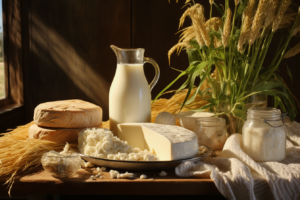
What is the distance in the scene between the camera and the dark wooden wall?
5.69 ft

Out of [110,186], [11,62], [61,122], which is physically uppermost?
[11,62]

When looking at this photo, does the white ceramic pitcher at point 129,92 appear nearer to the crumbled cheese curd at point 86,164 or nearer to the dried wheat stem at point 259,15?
the crumbled cheese curd at point 86,164

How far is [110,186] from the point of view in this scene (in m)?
0.67

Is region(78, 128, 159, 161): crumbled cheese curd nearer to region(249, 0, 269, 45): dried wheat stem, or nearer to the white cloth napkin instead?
the white cloth napkin

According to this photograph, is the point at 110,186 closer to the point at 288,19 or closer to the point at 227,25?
the point at 227,25

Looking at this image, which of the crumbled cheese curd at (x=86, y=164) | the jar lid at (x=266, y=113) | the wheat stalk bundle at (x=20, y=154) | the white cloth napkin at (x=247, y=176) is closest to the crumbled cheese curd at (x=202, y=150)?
the white cloth napkin at (x=247, y=176)

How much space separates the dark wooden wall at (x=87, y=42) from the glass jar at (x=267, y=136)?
1003mm

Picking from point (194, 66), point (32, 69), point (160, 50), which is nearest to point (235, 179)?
point (194, 66)

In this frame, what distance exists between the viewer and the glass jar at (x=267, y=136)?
790 millimetres

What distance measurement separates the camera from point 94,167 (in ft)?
2.49

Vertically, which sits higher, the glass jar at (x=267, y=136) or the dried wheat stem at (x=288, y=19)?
the dried wheat stem at (x=288, y=19)

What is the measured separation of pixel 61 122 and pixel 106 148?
0.20m

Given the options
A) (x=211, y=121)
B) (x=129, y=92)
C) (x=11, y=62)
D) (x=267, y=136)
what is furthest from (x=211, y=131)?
(x=11, y=62)

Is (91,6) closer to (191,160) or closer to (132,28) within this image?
(132,28)
